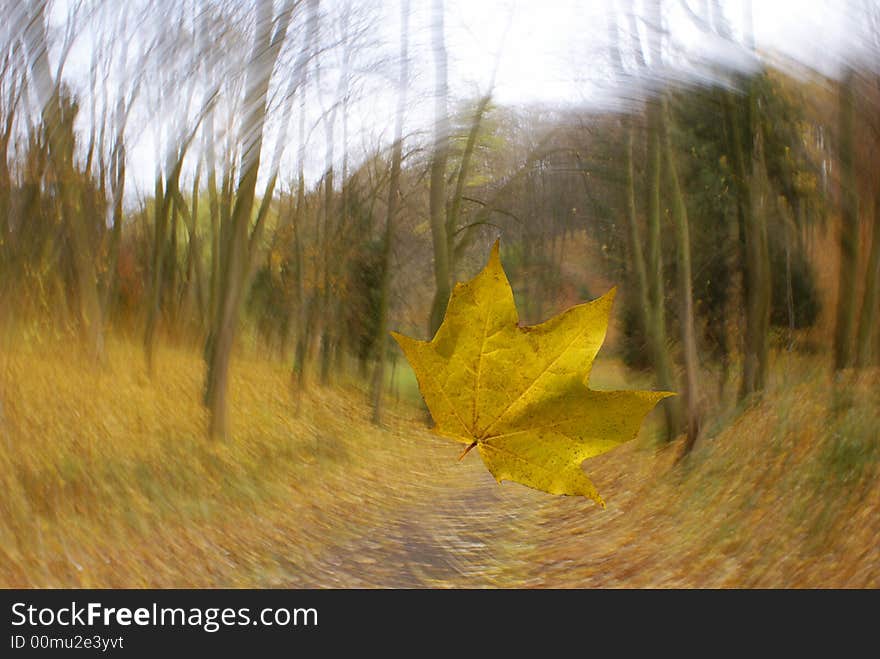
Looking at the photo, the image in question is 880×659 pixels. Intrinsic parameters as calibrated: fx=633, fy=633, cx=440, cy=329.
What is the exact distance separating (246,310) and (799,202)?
0.43 meters

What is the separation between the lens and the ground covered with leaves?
0.40 meters

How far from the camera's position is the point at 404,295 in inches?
18.1

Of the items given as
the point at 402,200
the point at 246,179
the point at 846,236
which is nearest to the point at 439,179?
the point at 402,200

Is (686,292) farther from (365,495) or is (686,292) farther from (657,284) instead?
(365,495)

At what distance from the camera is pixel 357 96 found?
0.47 metres

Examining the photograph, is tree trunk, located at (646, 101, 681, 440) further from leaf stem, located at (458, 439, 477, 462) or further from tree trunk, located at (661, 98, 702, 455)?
leaf stem, located at (458, 439, 477, 462)

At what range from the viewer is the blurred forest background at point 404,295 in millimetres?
420

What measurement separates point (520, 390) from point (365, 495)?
0.14 metres

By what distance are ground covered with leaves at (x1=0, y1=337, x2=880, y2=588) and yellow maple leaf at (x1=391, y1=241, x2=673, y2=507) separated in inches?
0.8

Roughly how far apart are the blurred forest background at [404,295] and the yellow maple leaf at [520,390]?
2 centimetres

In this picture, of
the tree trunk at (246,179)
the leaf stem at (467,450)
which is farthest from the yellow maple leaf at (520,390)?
the tree trunk at (246,179)

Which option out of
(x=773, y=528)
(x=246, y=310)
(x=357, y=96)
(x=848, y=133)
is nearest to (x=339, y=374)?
(x=246, y=310)

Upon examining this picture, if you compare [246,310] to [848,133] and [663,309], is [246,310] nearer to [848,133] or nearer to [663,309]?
[663,309]

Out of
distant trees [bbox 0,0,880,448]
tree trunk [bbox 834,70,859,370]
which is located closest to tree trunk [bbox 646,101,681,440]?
distant trees [bbox 0,0,880,448]
